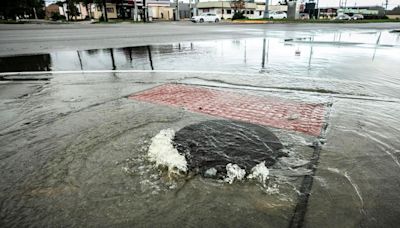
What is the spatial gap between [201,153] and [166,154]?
0.36 meters

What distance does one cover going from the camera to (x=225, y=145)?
10.2ft

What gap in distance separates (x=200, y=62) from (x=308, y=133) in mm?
5455

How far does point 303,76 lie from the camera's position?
6465 mm

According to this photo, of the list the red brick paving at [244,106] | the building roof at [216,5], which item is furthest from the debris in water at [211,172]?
the building roof at [216,5]

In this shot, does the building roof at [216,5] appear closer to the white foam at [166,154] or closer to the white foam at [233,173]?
the white foam at [166,154]

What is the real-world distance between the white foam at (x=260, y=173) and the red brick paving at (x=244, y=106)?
1127mm

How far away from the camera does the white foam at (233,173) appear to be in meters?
2.51

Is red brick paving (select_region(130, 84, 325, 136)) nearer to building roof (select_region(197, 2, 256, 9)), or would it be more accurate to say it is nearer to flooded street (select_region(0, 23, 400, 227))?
flooded street (select_region(0, 23, 400, 227))

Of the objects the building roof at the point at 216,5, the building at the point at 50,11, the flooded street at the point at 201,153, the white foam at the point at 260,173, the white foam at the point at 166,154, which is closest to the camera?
the flooded street at the point at 201,153

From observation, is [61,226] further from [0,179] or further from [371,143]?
[371,143]

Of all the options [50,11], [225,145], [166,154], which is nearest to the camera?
[166,154]

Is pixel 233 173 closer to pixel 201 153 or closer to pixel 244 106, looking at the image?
pixel 201 153

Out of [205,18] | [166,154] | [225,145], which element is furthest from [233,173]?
[205,18]

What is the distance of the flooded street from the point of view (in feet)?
6.99
